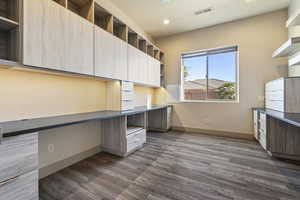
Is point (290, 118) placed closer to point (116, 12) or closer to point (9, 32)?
point (9, 32)

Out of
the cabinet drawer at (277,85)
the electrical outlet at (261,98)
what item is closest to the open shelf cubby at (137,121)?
the cabinet drawer at (277,85)

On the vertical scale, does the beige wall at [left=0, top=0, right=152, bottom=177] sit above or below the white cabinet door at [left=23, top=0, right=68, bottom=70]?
below

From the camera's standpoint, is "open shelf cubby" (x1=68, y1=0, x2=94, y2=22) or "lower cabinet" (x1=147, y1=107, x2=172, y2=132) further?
"lower cabinet" (x1=147, y1=107, x2=172, y2=132)

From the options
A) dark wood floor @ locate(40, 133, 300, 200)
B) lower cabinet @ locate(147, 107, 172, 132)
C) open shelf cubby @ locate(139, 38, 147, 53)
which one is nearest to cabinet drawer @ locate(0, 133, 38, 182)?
dark wood floor @ locate(40, 133, 300, 200)

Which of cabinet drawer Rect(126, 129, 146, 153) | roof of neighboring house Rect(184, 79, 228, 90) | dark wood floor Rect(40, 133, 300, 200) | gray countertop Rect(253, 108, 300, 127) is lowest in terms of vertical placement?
dark wood floor Rect(40, 133, 300, 200)

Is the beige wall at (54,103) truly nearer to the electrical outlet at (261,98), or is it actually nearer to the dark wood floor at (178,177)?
the dark wood floor at (178,177)

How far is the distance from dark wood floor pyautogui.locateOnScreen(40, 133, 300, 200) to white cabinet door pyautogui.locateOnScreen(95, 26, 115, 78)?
4.88 ft

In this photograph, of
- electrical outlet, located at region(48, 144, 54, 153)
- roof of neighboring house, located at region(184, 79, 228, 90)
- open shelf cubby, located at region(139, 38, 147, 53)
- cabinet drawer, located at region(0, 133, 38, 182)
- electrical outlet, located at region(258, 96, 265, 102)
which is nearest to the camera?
cabinet drawer, located at region(0, 133, 38, 182)

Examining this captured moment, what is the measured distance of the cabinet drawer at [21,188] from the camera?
1022mm

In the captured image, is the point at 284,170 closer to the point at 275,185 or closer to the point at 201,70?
the point at 275,185

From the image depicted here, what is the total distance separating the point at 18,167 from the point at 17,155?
101 millimetres

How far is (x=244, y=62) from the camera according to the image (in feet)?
11.3

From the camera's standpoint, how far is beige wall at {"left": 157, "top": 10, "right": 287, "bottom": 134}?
315 cm

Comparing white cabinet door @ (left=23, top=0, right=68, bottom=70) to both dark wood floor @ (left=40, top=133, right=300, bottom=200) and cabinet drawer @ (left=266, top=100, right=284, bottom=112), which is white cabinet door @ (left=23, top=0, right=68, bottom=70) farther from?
cabinet drawer @ (left=266, top=100, right=284, bottom=112)
